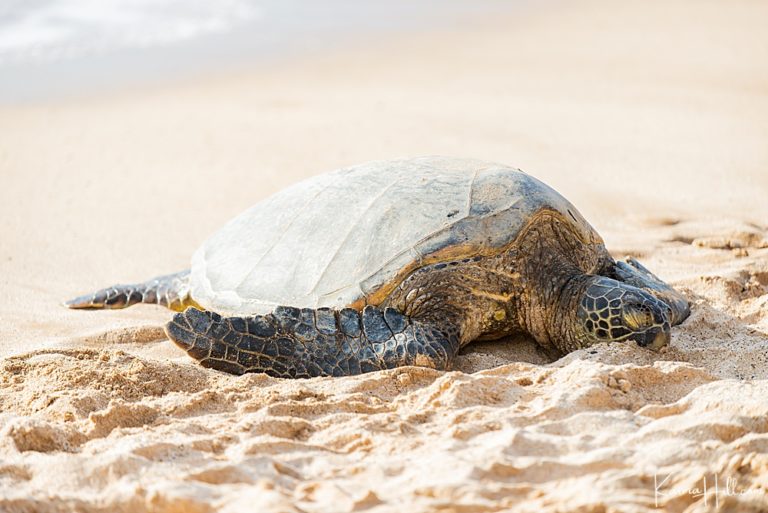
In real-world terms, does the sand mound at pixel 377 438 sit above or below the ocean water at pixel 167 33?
below

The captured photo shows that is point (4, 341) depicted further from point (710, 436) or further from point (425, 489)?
point (710, 436)

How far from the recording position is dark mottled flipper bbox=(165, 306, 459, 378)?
345 cm

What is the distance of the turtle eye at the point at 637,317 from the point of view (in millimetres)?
3529

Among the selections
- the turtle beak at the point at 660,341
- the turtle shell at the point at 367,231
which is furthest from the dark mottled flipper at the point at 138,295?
the turtle beak at the point at 660,341

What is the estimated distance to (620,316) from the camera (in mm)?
3590

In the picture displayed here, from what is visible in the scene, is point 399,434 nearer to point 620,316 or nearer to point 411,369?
point 411,369

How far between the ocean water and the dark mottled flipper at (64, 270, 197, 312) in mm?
6710

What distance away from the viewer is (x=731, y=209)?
6.04 meters

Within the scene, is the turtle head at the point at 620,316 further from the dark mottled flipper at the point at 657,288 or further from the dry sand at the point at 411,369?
the dark mottled flipper at the point at 657,288

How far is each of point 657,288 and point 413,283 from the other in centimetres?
131

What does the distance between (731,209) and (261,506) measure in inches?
191

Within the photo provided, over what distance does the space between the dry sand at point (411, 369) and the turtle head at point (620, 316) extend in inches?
4.0

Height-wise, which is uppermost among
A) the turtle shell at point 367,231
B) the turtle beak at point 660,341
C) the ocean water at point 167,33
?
the ocean water at point 167,33

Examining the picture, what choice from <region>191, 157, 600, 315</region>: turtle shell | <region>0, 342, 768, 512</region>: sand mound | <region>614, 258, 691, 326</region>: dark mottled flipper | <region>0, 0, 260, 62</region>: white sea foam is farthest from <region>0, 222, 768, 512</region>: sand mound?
<region>0, 0, 260, 62</region>: white sea foam
